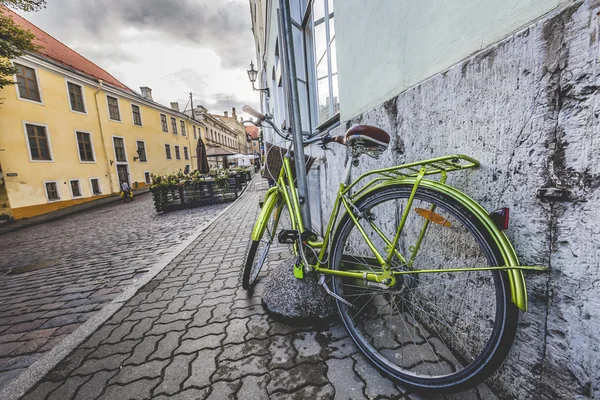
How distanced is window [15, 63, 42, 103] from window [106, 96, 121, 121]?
192 inches

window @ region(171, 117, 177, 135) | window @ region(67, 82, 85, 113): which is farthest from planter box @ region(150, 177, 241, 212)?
window @ region(171, 117, 177, 135)

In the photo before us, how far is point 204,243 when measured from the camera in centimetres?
484

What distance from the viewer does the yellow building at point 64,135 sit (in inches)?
480

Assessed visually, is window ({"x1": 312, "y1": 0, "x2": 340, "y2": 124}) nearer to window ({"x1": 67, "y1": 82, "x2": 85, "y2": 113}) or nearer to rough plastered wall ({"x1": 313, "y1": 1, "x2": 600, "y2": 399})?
rough plastered wall ({"x1": 313, "y1": 1, "x2": 600, "y2": 399})

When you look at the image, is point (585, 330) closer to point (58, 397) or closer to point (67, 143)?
point (58, 397)

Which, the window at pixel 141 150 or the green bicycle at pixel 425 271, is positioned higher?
the window at pixel 141 150

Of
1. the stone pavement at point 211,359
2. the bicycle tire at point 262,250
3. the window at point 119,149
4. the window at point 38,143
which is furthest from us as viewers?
the window at point 119,149

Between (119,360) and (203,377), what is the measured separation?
72 centimetres

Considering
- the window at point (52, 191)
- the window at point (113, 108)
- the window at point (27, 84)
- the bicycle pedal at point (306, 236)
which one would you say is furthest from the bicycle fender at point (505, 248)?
the window at point (113, 108)

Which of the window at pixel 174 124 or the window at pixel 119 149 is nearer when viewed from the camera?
the window at pixel 119 149

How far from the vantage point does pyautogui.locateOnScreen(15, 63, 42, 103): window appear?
41.8 ft

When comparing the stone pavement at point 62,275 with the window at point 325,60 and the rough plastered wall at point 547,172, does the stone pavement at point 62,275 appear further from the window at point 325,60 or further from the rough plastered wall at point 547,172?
the window at point 325,60

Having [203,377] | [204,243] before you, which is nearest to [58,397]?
[203,377]

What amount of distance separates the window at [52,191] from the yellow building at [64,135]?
4 centimetres
